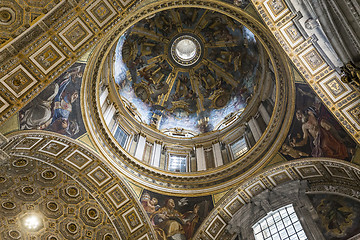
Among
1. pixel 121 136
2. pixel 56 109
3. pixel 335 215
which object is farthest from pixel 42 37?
pixel 335 215

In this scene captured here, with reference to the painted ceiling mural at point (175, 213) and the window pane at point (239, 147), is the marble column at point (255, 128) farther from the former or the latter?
the painted ceiling mural at point (175, 213)

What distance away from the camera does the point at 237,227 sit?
1556 cm

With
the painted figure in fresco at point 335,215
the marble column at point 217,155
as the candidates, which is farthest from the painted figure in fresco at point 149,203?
the painted figure in fresco at point 335,215

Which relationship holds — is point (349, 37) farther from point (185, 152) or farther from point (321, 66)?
point (185, 152)

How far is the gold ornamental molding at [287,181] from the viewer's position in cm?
1289

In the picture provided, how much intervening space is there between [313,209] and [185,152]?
26.7 feet

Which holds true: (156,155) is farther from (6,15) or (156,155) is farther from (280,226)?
(6,15)

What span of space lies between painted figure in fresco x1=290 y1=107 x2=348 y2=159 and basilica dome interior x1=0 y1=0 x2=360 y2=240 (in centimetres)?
5

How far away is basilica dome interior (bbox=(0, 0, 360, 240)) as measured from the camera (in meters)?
11.1

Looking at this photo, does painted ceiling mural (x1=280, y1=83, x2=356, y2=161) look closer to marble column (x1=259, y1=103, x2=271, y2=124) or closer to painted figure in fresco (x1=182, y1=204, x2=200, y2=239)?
marble column (x1=259, y1=103, x2=271, y2=124)

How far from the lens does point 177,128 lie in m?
22.0

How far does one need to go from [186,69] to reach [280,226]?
13.4 metres

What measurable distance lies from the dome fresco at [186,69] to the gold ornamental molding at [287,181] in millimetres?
6087

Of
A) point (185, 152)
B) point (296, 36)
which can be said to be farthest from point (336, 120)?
point (185, 152)
